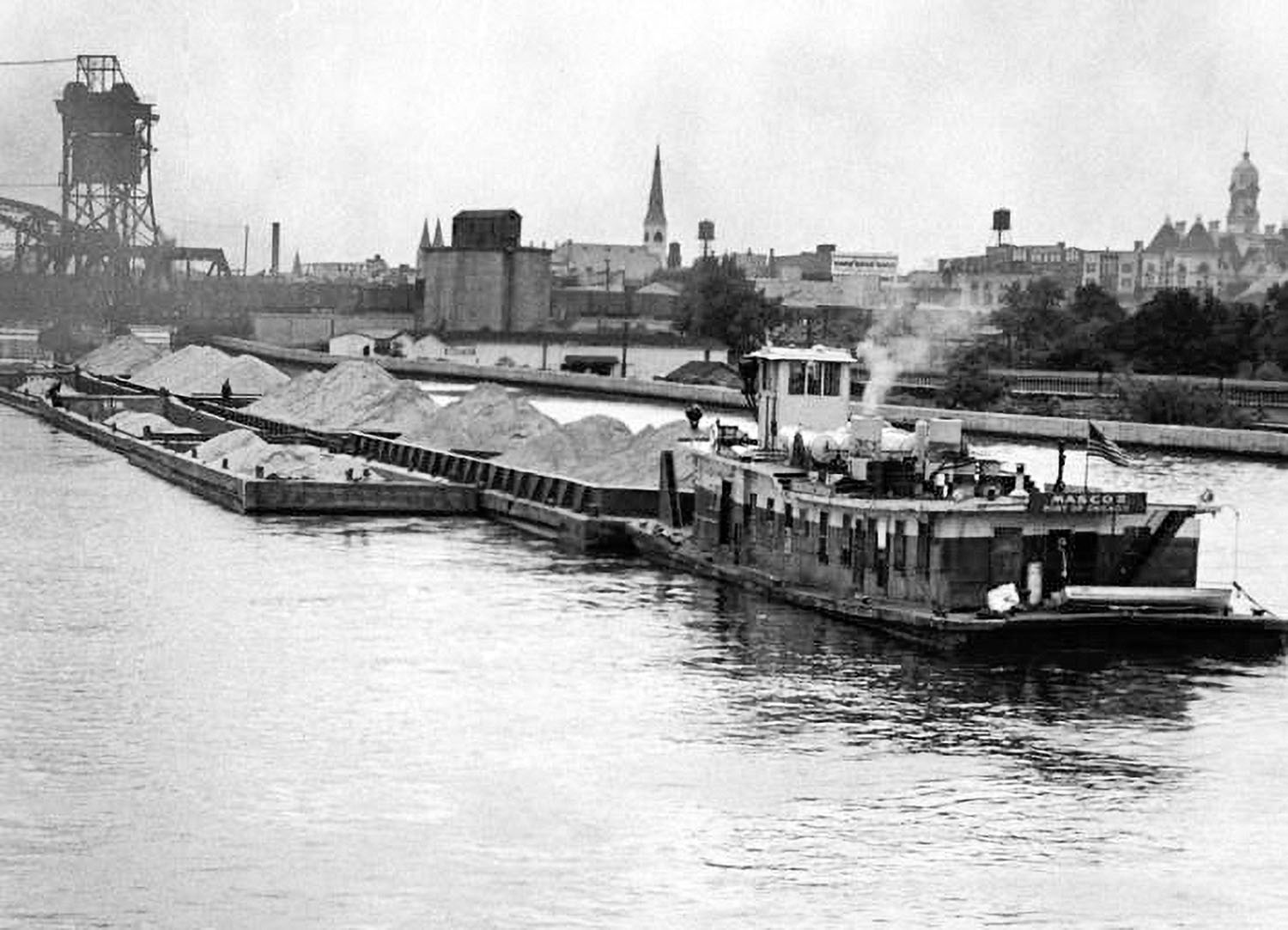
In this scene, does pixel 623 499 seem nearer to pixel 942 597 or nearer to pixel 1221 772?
pixel 942 597

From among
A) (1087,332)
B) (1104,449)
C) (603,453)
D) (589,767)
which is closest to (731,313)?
(1087,332)

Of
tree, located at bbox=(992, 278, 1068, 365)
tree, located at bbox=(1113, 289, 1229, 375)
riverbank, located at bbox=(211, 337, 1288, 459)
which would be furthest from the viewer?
tree, located at bbox=(992, 278, 1068, 365)

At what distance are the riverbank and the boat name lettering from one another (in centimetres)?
1436

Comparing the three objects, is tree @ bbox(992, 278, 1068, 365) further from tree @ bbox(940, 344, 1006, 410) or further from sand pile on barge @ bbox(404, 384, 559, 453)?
sand pile on barge @ bbox(404, 384, 559, 453)

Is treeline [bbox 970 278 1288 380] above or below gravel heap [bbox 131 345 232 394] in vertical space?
above

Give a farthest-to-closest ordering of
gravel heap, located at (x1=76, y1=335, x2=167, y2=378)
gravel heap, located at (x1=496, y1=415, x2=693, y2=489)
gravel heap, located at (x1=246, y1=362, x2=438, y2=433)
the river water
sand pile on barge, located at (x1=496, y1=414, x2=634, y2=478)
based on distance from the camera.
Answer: gravel heap, located at (x1=76, y1=335, x2=167, y2=378) < gravel heap, located at (x1=246, y1=362, x2=438, y2=433) < sand pile on barge, located at (x1=496, y1=414, x2=634, y2=478) < gravel heap, located at (x1=496, y1=415, x2=693, y2=489) < the river water

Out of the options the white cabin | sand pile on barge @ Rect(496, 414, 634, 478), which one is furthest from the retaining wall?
the white cabin

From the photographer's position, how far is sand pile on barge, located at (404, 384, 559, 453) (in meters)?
71.6

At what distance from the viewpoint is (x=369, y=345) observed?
163625 millimetres

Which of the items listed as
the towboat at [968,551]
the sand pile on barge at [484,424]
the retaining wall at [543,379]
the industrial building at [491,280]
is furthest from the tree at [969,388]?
the towboat at [968,551]

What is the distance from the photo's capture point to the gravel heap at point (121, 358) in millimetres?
129250

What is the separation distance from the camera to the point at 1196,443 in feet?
286

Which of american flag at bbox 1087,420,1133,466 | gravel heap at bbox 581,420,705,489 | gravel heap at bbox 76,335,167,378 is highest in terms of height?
gravel heap at bbox 76,335,167,378

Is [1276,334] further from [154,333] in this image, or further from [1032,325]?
[154,333]
